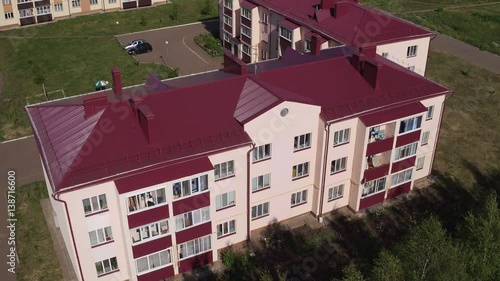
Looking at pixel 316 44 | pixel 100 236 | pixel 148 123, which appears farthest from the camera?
pixel 316 44

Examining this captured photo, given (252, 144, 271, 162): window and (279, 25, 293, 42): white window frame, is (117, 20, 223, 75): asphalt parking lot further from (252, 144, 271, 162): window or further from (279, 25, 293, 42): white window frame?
(252, 144, 271, 162): window

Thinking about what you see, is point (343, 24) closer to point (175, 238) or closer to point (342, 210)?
point (342, 210)

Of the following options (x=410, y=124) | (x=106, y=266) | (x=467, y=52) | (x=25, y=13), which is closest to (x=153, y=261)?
(x=106, y=266)

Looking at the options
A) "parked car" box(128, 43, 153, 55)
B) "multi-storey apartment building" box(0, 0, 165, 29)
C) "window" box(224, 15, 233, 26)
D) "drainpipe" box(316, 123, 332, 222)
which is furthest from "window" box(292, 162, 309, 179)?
"multi-storey apartment building" box(0, 0, 165, 29)

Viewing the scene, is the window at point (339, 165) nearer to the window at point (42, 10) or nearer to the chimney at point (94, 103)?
the chimney at point (94, 103)

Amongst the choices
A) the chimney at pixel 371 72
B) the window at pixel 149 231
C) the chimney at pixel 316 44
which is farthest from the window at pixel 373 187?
the window at pixel 149 231

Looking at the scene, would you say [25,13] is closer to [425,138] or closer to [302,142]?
[302,142]
